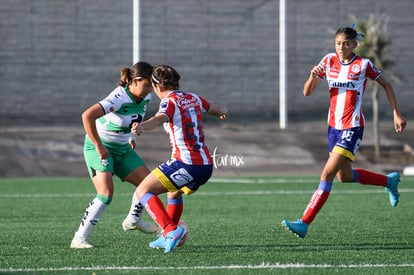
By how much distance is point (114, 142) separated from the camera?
820cm

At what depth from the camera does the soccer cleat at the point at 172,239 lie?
729 centimetres

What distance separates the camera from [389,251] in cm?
753

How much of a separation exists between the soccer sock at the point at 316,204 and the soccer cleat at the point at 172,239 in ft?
5.18

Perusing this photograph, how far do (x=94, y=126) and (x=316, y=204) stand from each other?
239 cm

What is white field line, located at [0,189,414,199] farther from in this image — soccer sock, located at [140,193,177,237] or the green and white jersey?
soccer sock, located at [140,193,177,237]

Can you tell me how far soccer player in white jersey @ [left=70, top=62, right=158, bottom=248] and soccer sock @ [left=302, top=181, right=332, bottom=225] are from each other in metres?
1.63

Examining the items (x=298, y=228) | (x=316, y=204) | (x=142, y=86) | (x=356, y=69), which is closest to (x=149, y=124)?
(x=142, y=86)

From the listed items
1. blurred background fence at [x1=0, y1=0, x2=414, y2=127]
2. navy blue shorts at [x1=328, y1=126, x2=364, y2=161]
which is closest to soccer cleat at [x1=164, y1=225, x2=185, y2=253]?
navy blue shorts at [x1=328, y1=126, x2=364, y2=161]

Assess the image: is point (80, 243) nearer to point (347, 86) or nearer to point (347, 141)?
point (347, 141)

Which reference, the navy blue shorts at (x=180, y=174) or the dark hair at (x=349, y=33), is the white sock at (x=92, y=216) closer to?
the navy blue shorts at (x=180, y=174)

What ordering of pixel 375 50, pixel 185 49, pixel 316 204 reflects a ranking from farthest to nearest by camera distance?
pixel 185 49 < pixel 375 50 < pixel 316 204

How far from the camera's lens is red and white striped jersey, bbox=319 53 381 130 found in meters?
8.78

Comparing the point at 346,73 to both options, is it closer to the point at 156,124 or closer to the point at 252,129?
the point at 156,124

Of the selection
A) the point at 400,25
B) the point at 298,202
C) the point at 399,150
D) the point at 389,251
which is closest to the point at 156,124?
the point at 389,251
